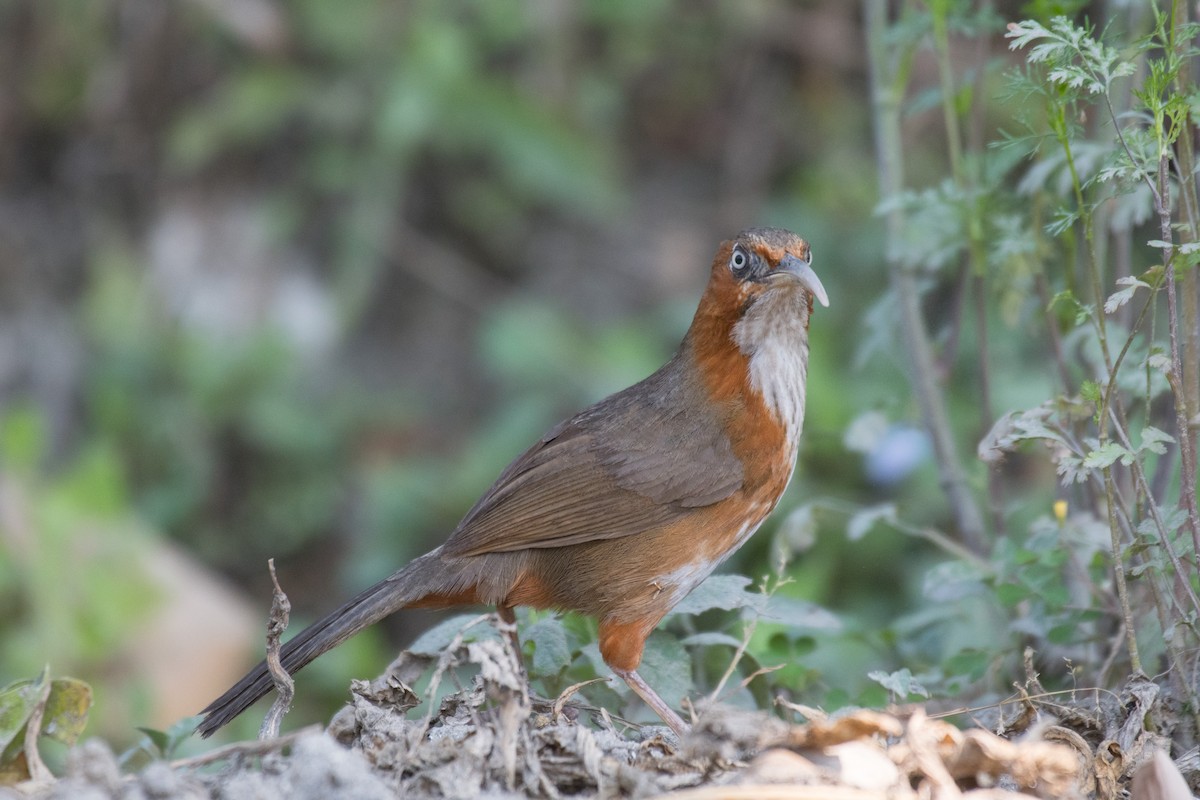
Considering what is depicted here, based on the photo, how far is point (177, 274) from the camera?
295 inches

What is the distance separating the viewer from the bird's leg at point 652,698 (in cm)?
321

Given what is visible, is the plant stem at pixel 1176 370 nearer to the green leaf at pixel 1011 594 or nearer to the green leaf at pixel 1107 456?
the green leaf at pixel 1107 456

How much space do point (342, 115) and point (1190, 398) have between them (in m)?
5.28

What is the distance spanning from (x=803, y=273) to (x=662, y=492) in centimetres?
66

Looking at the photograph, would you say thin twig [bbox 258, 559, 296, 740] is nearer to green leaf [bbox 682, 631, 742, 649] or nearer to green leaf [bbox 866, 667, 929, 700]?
green leaf [bbox 682, 631, 742, 649]

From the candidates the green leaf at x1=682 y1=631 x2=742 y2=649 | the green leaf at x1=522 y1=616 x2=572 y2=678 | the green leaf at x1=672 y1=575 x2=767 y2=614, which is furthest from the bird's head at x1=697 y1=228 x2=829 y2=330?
the green leaf at x1=522 y1=616 x2=572 y2=678

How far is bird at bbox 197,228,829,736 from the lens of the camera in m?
3.49

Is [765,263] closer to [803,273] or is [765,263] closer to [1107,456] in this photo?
[803,273]

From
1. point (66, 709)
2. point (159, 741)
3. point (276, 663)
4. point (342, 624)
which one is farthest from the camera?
point (342, 624)

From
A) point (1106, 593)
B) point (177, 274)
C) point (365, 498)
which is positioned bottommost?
point (1106, 593)

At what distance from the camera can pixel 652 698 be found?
3.29 meters

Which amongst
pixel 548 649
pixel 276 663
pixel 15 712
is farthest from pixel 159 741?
pixel 548 649

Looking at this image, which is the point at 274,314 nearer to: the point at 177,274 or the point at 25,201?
the point at 177,274

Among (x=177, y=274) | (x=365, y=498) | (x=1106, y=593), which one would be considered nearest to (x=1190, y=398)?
(x=1106, y=593)
